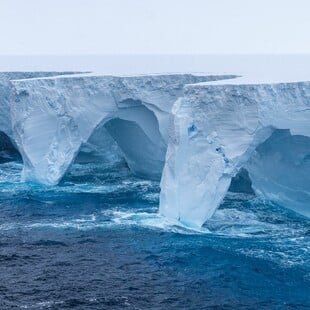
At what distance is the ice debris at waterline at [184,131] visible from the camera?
1448cm

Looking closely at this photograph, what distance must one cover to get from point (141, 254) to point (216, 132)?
399 cm

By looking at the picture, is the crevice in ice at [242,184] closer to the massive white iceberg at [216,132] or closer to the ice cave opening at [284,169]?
the ice cave opening at [284,169]

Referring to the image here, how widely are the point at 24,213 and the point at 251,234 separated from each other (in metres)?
6.45

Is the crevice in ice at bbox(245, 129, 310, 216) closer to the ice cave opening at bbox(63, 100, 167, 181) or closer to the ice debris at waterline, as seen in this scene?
the ice debris at waterline

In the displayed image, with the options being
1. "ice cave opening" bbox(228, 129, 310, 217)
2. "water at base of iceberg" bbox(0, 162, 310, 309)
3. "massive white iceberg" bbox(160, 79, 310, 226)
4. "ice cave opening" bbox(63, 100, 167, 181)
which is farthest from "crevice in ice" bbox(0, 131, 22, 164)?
"ice cave opening" bbox(228, 129, 310, 217)

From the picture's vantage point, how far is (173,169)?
1480cm

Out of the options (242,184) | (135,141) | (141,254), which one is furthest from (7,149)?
(141,254)

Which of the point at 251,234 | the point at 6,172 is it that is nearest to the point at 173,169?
the point at 251,234

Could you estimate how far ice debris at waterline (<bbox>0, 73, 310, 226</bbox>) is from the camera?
570 inches

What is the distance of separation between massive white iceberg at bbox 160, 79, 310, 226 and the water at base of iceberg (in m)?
0.79

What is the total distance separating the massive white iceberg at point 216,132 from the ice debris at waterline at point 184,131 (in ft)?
0.09

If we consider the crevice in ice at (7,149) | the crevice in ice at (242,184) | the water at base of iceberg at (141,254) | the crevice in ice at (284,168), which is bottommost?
the water at base of iceberg at (141,254)

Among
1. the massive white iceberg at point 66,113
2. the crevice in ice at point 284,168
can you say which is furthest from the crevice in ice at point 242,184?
the massive white iceberg at point 66,113

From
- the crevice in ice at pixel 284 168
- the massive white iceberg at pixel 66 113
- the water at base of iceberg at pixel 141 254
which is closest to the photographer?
the water at base of iceberg at pixel 141 254
